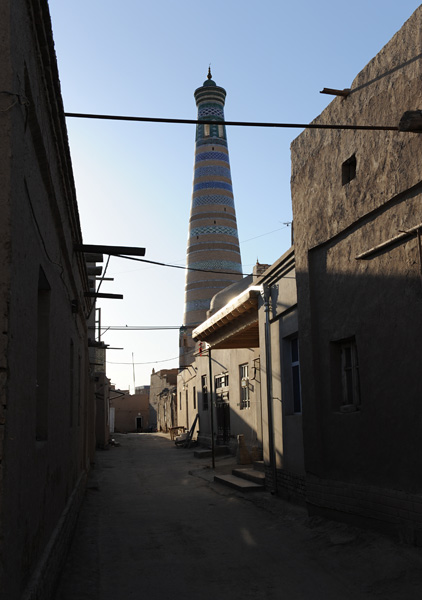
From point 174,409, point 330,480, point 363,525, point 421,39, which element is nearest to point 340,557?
point 363,525

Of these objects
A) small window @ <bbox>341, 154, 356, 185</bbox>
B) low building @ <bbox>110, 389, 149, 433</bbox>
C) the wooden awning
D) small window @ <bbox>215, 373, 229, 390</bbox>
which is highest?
small window @ <bbox>341, 154, 356, 185</bbox>

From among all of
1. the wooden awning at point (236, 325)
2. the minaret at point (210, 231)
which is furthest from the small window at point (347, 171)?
the minaret at point (210, 231)

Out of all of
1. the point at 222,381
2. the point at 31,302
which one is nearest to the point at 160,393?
the point at 222,381

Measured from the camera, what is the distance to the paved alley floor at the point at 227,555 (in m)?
6.30

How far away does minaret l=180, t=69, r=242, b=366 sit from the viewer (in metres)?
42.8

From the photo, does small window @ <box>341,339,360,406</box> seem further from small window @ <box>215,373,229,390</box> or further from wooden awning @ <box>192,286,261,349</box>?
small window @ <box>215,373,229,390</box>

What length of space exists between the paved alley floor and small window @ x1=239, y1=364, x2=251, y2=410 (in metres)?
7.26

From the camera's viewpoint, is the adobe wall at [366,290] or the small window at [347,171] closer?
the adobe wall at [366,290]

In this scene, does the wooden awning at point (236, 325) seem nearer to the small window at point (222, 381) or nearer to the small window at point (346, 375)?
the small window at point (346, 375)

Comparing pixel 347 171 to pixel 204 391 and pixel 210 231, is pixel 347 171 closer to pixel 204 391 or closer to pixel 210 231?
pixel 204 391

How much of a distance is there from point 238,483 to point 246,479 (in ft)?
2.31

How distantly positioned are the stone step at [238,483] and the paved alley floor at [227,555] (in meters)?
0.25

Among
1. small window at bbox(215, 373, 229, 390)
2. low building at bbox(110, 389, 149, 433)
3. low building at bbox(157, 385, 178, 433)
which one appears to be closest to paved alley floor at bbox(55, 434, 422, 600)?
small window at bbox(215, 373, 229, 390)

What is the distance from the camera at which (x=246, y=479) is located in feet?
46.5
